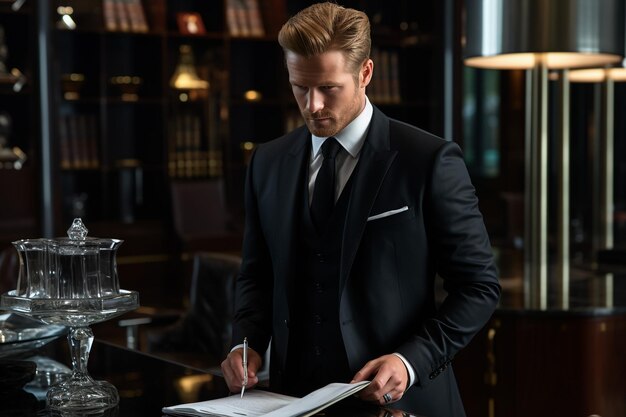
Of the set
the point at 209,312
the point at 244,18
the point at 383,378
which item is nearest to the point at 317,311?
the point at 383,378

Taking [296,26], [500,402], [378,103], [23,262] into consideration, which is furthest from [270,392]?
[378,103]

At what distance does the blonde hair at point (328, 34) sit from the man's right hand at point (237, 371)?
0.60 metres

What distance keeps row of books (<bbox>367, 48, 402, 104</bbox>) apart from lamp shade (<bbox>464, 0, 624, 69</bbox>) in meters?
3.76

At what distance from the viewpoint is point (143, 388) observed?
1.97m

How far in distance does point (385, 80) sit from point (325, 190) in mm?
5865

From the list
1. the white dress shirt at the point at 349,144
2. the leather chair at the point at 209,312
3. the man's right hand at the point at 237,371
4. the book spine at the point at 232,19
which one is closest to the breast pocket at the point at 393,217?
the white dress shirt at the point at 349,144

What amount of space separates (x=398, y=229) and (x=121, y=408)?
630 mm

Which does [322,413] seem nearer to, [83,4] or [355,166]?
[355,166]

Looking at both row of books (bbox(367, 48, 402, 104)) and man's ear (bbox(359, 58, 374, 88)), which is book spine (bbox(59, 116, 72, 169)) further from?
man's ear (bbox(359, 58, 374, 88))

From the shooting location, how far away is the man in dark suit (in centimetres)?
186

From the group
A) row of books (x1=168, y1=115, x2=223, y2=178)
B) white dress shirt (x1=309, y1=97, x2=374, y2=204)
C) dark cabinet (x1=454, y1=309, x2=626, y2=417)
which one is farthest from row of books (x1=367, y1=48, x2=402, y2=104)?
white dress shirt (x1=309, y1=97, x2=374, y2=204)

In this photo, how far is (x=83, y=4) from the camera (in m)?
6.60

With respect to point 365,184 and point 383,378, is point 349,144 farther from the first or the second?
point 383,378

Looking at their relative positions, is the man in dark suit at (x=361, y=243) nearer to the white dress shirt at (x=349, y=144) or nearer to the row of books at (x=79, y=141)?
the white dress shirt at (x=349, y=144)
